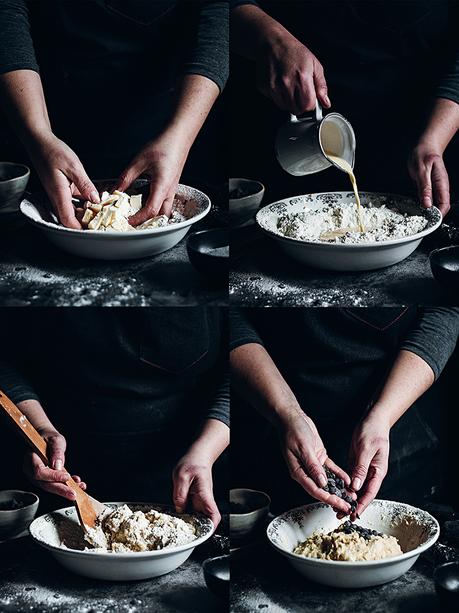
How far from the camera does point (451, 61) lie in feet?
4.76

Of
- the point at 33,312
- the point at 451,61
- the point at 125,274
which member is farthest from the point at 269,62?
the point at 33,312

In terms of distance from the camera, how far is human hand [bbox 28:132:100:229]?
141 cm

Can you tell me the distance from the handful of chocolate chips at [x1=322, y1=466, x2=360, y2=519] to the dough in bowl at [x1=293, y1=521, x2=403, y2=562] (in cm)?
4

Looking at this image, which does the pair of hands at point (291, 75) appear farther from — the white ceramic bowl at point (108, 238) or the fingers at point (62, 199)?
the fingers at point (62, 199)

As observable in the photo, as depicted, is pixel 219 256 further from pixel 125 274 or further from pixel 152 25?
pixel 152 25

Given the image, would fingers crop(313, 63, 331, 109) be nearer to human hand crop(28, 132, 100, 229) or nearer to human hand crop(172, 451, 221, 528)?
human hand crop(28, 132, 100, 229)

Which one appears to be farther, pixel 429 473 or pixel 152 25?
pixel 429 473

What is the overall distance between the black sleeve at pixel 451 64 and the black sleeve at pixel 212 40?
1.23ft

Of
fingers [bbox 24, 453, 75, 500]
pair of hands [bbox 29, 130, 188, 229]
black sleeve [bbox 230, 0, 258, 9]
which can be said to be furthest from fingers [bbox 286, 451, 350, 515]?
black sleeve [bbox 230, 0, 258, 9]

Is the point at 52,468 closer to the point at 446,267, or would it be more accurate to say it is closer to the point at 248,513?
the point at 248,513

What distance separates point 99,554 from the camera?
1402mm

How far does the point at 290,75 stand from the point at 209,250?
1.06 feet

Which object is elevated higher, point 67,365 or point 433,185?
point 433,185

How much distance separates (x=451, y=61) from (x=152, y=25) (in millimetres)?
516
